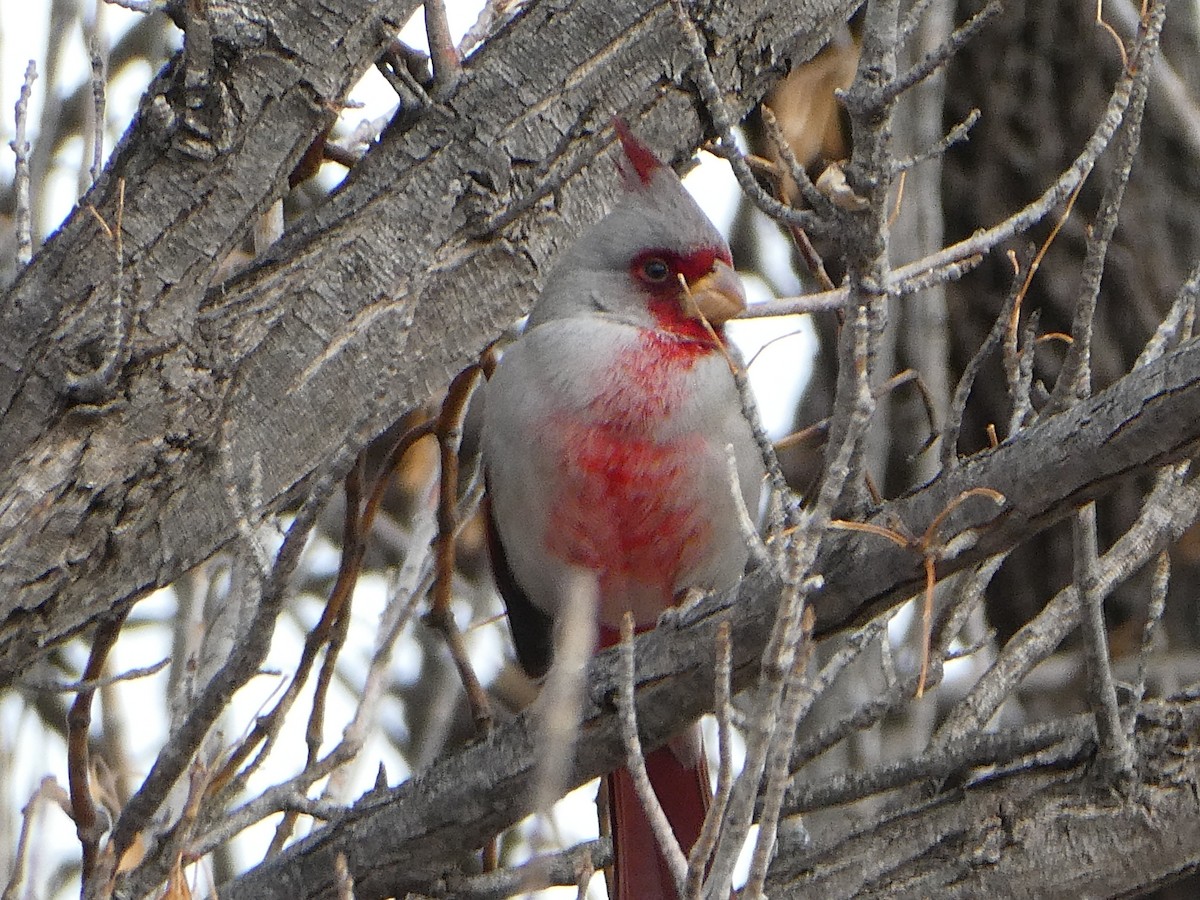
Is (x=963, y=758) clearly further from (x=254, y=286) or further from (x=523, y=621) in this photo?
(x=523, y=621)

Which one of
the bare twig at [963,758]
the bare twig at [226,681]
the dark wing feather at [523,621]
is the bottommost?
the bare twig at [963,758]

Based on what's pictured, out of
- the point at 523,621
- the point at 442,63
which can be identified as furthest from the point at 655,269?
the point at 523,621

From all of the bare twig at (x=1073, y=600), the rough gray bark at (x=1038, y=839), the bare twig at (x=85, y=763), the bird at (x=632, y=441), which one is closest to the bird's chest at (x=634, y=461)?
the bird at (x=632, y=441)

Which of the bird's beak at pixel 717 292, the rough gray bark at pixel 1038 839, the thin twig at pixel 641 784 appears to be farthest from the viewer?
the bird's beak at pixel 717 292

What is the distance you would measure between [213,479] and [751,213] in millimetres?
3032

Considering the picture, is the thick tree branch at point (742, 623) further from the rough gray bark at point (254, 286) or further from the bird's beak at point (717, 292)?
the bird's beak at point (717, 292)

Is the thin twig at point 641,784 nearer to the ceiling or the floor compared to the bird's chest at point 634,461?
nearer to the floor

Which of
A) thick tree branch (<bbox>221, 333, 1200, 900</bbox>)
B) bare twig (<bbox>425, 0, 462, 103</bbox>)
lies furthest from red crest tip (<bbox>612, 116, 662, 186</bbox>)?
thick tree branch (<bbox>221, 333, 1200, 900</bbox>)

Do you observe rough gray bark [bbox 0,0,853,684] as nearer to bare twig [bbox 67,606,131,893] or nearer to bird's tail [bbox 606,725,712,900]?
bare twig [bbox 67,606,131,893]

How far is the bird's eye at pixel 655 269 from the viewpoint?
3.75m

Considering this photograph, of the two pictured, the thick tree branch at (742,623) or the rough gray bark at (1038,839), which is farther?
the rough gray bark at (1038,839)

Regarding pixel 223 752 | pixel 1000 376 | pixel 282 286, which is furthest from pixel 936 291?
pixel 223 752

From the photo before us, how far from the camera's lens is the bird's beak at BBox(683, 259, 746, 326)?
141 inches

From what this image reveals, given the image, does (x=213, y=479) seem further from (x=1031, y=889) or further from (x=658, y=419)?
(x=1031, y=889)
